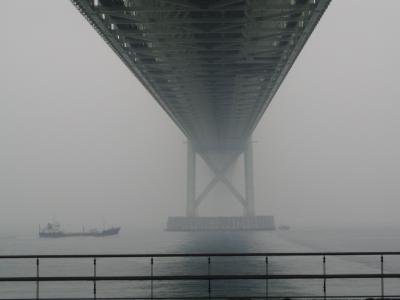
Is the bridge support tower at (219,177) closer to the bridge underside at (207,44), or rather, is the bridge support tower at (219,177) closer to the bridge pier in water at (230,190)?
the bridge pier in water at (230,190)

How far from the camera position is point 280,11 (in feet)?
122

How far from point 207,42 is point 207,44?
3.59ft

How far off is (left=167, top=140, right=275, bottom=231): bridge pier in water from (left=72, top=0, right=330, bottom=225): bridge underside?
2533 inches

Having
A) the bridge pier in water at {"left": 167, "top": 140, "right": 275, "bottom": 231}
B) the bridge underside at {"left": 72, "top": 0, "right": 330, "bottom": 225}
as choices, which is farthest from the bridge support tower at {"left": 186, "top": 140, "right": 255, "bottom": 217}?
the bridge underside at {"left": 72, "top": 0, "right": 330, "bottom": 225}

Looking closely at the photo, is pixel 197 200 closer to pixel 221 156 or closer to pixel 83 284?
pixel 221 156

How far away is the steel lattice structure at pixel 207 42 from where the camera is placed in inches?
1435

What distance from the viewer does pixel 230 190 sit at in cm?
14688

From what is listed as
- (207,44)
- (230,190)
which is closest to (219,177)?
(230,190)

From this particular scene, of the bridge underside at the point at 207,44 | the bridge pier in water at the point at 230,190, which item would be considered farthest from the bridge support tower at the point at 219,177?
the bridge underside at the point at 207,44

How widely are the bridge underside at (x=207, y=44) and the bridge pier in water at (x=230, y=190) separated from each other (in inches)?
2533

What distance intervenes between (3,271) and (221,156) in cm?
7747

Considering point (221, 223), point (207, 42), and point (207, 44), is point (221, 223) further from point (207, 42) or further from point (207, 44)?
point (207, 42)

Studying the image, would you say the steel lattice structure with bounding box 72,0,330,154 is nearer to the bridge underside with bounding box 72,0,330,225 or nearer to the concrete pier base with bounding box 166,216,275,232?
the bridge underside with bounding box 72,0,330,225

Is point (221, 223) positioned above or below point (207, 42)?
below
